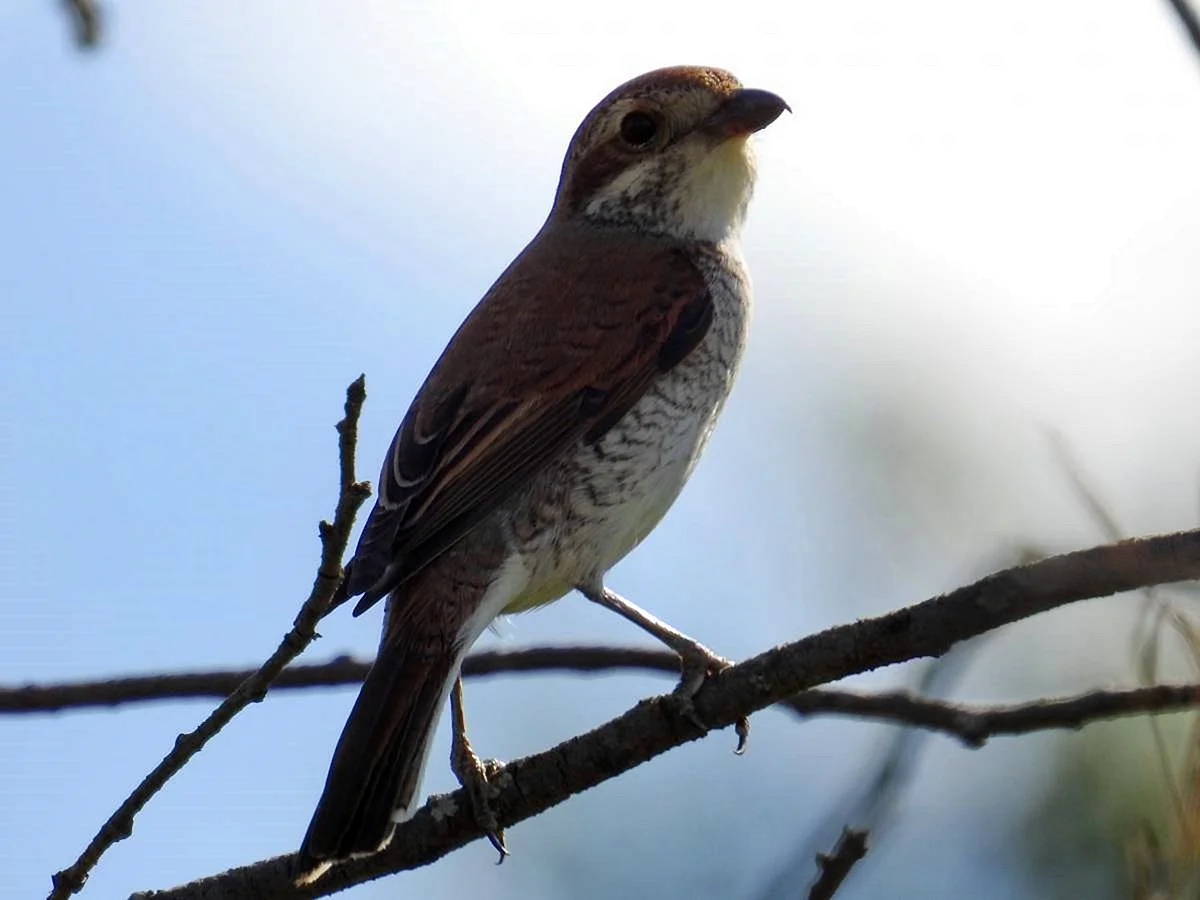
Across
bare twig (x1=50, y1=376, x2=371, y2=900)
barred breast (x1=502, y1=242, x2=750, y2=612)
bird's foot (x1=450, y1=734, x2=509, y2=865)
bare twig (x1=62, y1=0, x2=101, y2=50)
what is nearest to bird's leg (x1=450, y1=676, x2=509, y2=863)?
bird's foot (x1=450, y1=734, x2=509, y2=865)

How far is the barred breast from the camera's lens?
4.13 metres

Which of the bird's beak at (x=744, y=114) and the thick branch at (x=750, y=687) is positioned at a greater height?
the bird's beak at (x=744, y=114)

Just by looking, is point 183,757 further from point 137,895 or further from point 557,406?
point 557,406

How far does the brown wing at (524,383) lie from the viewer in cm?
404

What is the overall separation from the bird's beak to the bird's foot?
1981mm

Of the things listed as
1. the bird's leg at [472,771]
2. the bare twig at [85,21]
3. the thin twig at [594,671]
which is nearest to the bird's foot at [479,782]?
the bird's leg at [472,771]

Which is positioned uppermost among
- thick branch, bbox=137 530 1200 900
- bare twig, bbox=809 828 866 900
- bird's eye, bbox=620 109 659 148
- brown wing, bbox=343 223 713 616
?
bird's eye, bbox=620 109 659 148

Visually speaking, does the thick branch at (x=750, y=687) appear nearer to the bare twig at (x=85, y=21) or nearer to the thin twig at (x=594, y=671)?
the thin twig at (x=594, y=671)

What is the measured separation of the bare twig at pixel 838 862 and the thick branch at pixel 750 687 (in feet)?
1.20

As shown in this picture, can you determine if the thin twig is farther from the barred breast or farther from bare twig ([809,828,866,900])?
bare twig ([809,828,866,900])

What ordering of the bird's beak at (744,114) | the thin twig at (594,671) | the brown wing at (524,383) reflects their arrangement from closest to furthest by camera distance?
the thin twig at (594,671)
the brown wing at (524,383)
the bird's beak at (744,114)

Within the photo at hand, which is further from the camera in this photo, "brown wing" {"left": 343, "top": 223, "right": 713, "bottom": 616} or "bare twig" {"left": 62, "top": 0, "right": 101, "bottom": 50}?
"brown wing" {"left": 343, "top": 223, "right": 713, "bottom": 616}

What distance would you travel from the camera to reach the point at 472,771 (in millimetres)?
3711

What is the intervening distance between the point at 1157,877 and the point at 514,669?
252 centimetres
